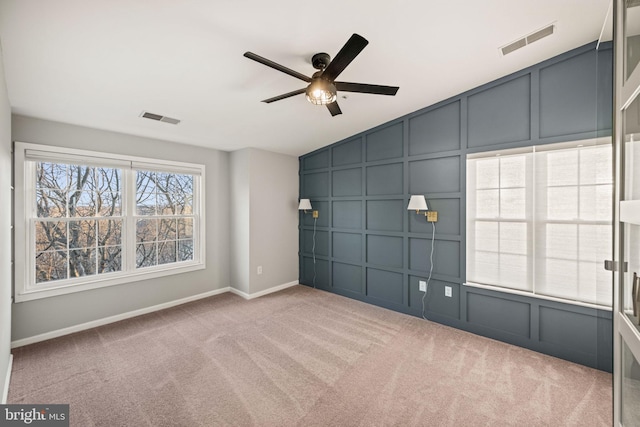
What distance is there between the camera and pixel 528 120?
2.81 metres

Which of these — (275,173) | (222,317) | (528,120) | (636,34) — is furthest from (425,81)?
(222,317)

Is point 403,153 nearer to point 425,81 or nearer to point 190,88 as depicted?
point 425,81

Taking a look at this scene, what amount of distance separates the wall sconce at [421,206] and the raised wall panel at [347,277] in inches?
52.6

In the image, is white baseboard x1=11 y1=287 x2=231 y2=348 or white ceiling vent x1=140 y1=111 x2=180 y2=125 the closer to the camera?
white baseboard x1=11 y1=287 x2=231 y2=348

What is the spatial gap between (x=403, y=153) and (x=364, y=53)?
166cm

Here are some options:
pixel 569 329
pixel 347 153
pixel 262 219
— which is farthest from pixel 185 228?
pixel 569 329

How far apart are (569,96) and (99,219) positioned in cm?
529

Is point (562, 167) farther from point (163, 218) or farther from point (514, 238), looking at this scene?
point (163, 218)

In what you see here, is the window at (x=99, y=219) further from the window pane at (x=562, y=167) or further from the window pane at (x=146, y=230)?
the window pane at (x=562, y=167)

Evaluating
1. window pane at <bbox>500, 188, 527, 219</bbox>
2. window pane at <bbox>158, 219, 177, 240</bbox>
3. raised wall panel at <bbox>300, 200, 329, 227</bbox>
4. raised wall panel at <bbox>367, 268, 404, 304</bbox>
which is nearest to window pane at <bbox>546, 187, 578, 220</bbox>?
window pane at <bbox>500, 188, 527, 219</bbox>

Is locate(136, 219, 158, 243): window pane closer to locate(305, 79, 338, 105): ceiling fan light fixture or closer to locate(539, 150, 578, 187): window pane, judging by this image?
locate(305, 79, 338, 105): ceiling fan light fixture

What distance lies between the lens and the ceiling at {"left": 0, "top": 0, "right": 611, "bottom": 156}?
1761 millimetres

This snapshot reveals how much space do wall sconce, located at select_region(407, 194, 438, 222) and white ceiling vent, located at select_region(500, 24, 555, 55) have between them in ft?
5.34

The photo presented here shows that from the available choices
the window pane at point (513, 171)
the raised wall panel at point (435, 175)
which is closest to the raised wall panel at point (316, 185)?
the raised wall panel at point (435, 175)
